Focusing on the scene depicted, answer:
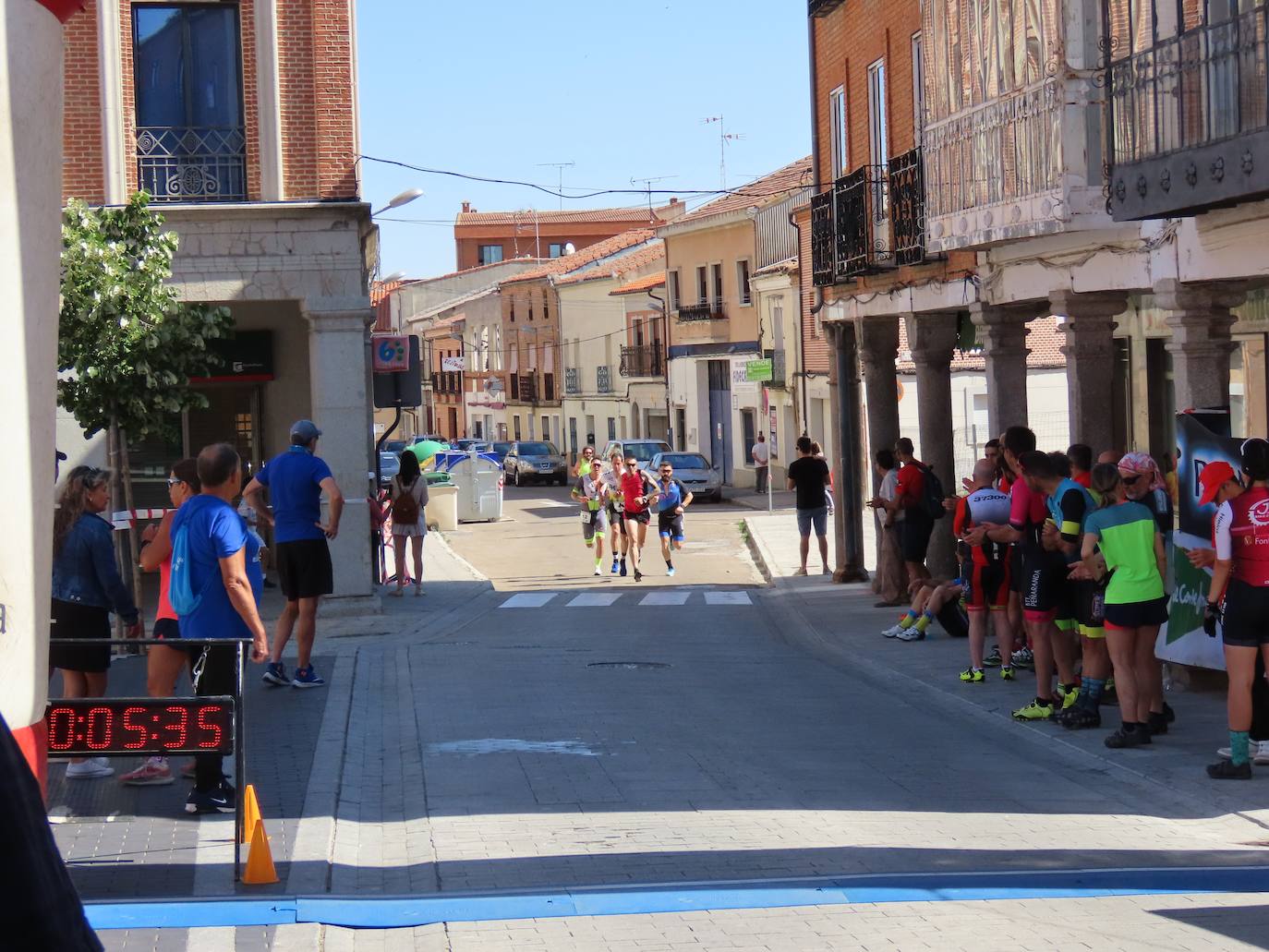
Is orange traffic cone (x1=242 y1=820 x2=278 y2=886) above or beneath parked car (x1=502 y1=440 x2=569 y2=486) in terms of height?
beneath

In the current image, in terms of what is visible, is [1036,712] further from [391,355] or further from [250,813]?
[391,355]

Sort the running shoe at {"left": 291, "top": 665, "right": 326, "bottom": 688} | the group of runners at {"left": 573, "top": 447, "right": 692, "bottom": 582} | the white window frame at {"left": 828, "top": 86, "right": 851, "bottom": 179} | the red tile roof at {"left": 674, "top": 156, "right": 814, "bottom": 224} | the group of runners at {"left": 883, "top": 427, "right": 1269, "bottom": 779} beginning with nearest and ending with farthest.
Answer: the group of runners at {"left": 883, "top": 427, "right": 1269, "bottom": 779} → the running shoe at {"left": 291, "top": 665, "right": 326, "bottom": 688} → the white window frame at {"left": 828, "top": 86, "right": 851, "bottom": 179} → the group of runners at {"left": 573, "top": 447, "right": 692, "bottom": 582} → the red tile roof at {"left": 674, "top": 156, "right": 814, "bottom": 224}

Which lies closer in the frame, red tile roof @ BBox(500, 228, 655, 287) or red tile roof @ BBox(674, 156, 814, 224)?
red tile roof @ BBox(674, 156, 814, 224)

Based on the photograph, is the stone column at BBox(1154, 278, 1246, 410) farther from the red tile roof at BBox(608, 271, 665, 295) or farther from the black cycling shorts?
the red tile roof at BBox(608, 271, 665, 295)

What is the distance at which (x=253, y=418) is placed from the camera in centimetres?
2261

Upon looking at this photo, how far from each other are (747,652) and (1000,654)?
3.42m

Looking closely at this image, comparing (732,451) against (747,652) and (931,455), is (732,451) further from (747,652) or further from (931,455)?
(747,652)

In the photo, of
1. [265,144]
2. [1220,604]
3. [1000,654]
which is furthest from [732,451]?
[1220,604]

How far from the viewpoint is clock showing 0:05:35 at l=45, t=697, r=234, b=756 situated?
6.90m

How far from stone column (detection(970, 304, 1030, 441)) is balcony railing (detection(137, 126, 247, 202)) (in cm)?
827

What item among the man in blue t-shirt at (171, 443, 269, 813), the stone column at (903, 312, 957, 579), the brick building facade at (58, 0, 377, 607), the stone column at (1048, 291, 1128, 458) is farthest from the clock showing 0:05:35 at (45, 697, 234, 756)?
the stone column at (903, 312, 957, 579)

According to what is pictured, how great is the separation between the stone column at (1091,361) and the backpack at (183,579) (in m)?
8.52

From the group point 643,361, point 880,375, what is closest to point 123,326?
point 880,375

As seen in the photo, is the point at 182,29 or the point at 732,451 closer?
Answer: the point at 182,29
